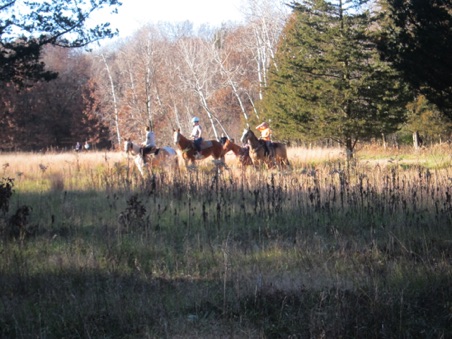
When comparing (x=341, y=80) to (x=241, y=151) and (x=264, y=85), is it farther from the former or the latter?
(x=264, y=85)

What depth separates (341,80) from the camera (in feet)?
79.8

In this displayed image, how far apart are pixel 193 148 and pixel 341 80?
825 centimetres

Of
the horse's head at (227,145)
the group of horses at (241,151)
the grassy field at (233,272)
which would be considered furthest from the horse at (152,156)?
the grassy field at (233,272)

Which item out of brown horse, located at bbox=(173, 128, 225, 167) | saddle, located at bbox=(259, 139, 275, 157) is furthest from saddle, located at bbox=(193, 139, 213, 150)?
saddle, located at bbox=(259, 139, 275, 157)

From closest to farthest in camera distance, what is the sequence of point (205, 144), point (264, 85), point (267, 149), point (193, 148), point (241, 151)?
point (267, 149)
point (241, 151)
point (193, 148)
point (205, 144)
point (264, 85)

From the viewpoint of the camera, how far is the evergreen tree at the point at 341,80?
23844mm

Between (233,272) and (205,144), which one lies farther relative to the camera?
(205,144)

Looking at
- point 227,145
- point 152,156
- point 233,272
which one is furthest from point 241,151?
point 233,272

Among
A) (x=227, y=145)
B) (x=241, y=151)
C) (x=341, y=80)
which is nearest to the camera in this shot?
(x=241, y=151)

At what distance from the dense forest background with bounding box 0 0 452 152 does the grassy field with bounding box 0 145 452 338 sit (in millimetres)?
2802

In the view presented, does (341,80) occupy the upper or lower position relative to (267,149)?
upper

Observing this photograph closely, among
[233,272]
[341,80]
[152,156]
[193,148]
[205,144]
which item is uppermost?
[341,80]

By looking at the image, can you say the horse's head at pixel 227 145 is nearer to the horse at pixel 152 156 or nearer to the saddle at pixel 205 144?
the saddle at pixel 205 144

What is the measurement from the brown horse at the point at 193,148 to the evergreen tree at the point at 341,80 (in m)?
5.75
